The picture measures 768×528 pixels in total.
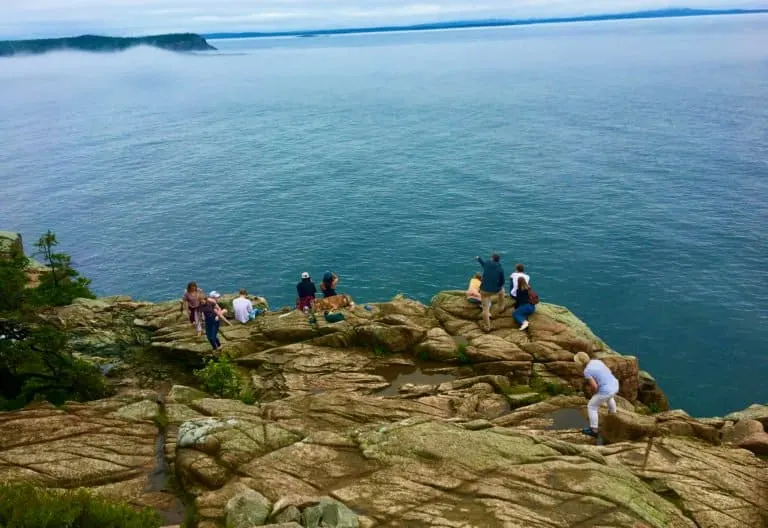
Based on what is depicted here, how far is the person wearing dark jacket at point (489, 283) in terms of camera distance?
2559 centimetres

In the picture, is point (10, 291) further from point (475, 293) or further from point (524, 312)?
point (524, 312)

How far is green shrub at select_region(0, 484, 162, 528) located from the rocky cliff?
183 cm

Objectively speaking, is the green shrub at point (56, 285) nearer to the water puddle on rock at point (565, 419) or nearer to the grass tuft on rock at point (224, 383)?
the grass tuft on rock at point (224, 383)

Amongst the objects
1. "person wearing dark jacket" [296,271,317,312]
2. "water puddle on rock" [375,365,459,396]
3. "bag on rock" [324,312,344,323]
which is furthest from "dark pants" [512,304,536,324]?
"person wearing dark jacket" [296,271,317,312]

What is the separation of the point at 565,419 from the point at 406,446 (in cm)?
825

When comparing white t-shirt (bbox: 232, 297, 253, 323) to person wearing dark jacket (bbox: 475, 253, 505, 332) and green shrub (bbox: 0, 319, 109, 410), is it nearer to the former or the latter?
green shrub (bbox: 0, 319, 109, 410)

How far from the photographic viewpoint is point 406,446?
1512 cm

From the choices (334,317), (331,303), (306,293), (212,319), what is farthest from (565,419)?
(212,319)

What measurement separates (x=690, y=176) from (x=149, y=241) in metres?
69.8

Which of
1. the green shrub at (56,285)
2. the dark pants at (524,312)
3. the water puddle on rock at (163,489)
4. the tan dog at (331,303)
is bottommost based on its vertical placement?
the green shrub at (56,285)

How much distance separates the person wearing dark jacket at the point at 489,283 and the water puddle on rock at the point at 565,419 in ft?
20.2

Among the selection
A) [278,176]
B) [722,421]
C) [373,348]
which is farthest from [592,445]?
[278,176]

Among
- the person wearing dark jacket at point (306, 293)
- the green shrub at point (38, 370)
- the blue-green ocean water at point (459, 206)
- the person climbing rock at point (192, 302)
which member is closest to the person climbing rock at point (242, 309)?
the person climbing rock at point (192, 302)

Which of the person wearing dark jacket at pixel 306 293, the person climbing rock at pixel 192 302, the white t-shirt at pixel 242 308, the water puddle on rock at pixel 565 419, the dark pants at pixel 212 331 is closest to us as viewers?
the water puddle on rock at pixel 565 419
